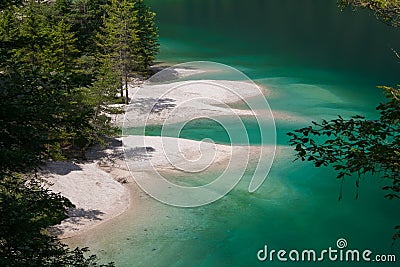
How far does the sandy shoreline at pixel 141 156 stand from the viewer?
21.1m

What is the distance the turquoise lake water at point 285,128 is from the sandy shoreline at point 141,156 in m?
1.87

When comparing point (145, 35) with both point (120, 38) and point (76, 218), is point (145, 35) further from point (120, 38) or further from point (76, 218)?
point (76, 218)

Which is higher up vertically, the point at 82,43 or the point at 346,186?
the point at 82,43

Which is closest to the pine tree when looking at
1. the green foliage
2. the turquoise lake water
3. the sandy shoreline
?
the sandy shoreline

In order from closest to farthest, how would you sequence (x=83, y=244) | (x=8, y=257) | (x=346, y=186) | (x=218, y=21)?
(x=8, y=257) < (x=83, y=244) < (x=346, y=186) < (x=218, y=21)

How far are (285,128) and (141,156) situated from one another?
34.9ft

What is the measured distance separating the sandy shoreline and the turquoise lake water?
1.87 m

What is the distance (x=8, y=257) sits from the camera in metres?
7.34

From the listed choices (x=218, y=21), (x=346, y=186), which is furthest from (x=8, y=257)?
(x=218, y=21)

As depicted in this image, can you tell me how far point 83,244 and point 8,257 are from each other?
11.3 m

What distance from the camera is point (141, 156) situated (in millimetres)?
26734

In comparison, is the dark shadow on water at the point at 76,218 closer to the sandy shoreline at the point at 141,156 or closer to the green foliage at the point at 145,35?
the sandy shoreline at the point at 141,156

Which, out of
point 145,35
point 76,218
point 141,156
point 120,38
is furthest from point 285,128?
point 145,35

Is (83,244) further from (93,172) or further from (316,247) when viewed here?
(316,247)
